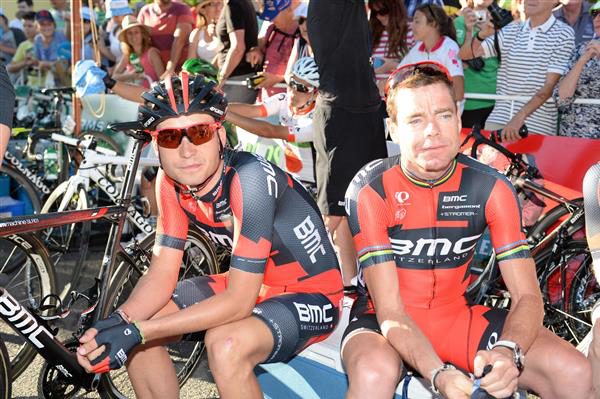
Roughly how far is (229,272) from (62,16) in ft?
34.4

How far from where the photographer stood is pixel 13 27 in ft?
42.5

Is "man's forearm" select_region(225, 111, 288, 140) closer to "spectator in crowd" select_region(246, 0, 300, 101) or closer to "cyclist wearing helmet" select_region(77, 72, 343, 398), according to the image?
"spectator in crowd" select_region(246, 0, 300, 101)

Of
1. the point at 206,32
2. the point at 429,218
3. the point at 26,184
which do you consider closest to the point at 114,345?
the point at 429,218

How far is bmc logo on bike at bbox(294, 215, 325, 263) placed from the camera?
10.2 feet

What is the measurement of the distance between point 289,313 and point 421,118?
39.0 inches

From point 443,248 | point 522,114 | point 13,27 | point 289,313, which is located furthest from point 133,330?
point 13,27

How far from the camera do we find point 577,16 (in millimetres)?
6273

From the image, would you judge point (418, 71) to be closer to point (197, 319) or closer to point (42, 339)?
point (197, 319)

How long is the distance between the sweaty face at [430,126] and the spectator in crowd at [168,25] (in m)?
5.81

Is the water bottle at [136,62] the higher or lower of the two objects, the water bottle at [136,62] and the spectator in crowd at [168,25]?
the lower

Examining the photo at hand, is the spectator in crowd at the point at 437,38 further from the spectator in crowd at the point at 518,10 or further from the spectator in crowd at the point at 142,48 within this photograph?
the spectator in crowd at the point at 142,48

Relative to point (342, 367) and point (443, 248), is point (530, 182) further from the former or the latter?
point (342, 367)

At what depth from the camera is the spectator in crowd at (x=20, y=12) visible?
13110 millimetres

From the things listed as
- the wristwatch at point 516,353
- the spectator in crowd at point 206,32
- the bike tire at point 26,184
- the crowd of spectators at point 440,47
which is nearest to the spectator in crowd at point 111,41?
the crowd of spectators at point 440,47
